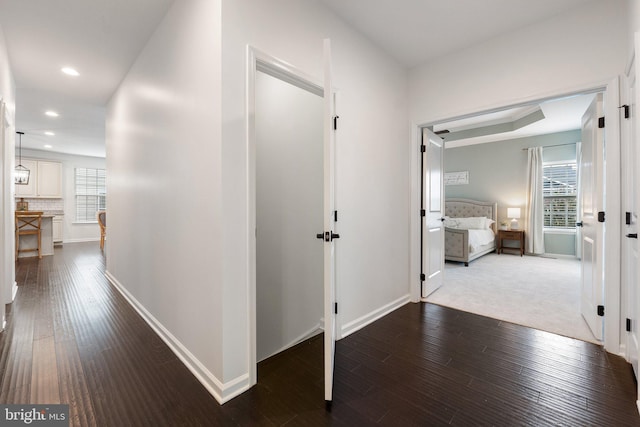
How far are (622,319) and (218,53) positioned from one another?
3.44m

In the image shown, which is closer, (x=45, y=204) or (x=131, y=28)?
(x=131, y=28)

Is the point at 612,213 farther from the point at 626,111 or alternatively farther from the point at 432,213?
the point at 432,213

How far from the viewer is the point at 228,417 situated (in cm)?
147

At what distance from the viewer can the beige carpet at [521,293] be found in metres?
2.74

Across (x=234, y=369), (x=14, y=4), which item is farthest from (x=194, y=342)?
(x=14, y=4)

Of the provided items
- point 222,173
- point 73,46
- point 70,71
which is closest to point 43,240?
point 70,71

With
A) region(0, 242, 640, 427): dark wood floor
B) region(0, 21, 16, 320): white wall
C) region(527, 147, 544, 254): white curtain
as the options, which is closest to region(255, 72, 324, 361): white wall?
region(0, 242, 640, 427): dark wood floor

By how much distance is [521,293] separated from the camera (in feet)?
11.8

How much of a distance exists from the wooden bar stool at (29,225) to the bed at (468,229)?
8.33 meters

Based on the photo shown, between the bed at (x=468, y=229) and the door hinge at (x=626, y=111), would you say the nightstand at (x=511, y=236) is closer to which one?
the bed at (x=468, y=229)

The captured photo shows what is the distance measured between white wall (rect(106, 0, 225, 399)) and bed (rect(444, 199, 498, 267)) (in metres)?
3.93

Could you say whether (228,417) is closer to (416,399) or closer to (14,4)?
(416,399)

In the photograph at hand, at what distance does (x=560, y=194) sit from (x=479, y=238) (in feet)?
8.19

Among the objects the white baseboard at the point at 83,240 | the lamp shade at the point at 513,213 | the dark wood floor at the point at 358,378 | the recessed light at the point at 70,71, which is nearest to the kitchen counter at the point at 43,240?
the white baseboard at the point at 83,240
